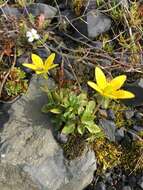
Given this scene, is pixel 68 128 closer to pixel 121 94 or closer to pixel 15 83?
pixel 121 94

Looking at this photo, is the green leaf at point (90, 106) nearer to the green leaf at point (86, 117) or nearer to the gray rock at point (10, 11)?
the green leaf at point (86, 117)

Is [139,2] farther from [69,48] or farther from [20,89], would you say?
[20,89]

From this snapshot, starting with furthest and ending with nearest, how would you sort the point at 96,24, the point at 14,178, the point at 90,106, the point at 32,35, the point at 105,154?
the point at 96,24, the point at 32,35, the point at 105,154, the point at 90,106, the point at 14,178

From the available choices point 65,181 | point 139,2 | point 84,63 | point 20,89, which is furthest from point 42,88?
point 139,2

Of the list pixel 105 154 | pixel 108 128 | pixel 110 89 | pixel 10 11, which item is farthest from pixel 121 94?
pixel 10 11

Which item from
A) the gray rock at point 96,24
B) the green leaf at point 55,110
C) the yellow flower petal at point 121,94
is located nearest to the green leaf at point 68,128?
the green leaf at point 55,110
